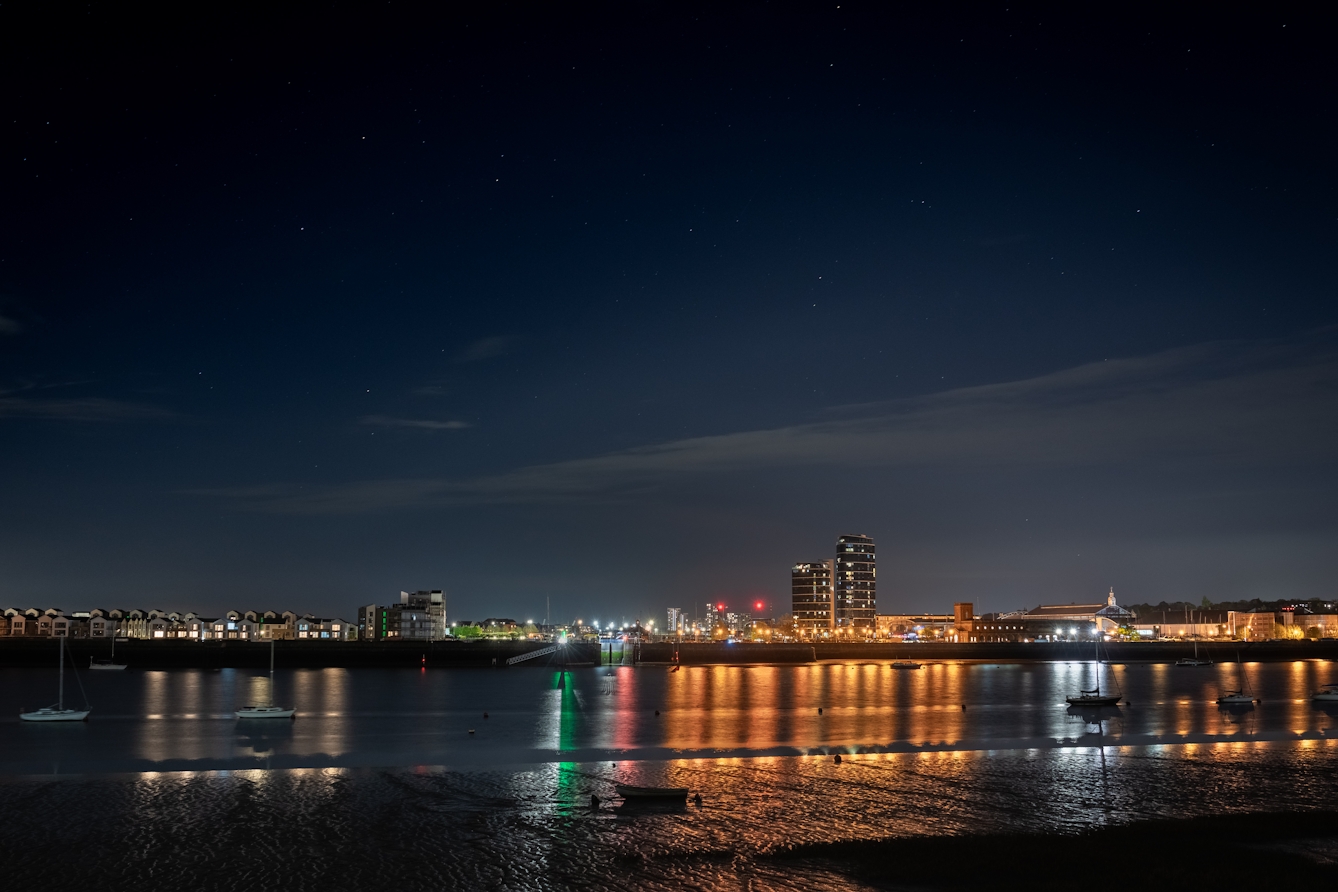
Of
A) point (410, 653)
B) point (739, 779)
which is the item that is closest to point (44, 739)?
point (739, 779)

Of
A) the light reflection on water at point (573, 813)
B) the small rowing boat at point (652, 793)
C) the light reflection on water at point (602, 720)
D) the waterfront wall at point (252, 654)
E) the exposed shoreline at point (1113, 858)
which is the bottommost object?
the waterfront wall at point (252, 654)

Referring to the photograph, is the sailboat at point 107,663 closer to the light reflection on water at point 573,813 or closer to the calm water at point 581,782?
the calm water at point 581,782

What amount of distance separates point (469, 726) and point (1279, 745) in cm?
4539

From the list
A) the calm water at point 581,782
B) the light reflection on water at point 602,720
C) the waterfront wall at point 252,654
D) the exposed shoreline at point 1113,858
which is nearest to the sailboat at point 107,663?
the waterfront wall at point 252,654

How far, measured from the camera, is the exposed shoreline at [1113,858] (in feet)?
79.0

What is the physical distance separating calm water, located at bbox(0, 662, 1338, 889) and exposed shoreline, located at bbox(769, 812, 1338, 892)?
1.35 m

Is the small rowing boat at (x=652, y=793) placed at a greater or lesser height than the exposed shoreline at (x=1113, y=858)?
lesser

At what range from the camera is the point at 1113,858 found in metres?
26.4

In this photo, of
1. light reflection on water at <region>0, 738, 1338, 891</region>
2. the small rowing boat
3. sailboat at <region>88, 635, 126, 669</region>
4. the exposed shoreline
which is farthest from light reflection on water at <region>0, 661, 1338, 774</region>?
sailboat at <region>88, 635, 126, 669</region>

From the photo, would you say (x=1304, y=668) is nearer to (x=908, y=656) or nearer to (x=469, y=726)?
(x=908, y=656)

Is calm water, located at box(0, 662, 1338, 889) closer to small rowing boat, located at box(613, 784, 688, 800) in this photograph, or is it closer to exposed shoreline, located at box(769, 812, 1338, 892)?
small rowing boat, located at box(613, 784, 688, 800)

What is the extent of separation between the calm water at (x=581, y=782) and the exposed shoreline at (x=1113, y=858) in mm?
1352

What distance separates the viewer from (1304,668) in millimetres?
161875

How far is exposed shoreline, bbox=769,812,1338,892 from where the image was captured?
24094 mm
